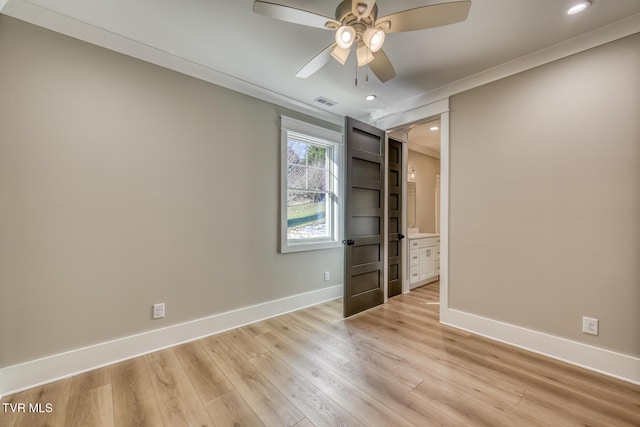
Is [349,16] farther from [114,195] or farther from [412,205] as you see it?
[412,205]

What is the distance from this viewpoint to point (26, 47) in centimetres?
183

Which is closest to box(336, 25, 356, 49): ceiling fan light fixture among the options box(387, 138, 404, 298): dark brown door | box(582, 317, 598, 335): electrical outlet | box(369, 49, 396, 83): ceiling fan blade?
box(369, 49, 396, 83): ceiling fan blade

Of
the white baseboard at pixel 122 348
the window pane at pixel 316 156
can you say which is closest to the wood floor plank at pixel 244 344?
the white baseboard at pixel 122 348

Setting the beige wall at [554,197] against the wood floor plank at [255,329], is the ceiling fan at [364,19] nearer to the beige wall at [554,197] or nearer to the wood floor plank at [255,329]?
the beige wall at [554,197]

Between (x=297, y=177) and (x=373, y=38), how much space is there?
2.08 metres

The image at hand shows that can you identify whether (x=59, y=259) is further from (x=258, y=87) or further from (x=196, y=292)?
(x=258, y=87)

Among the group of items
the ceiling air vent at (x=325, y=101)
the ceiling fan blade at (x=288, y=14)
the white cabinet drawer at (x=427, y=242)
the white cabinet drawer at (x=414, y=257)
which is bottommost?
the white cabinet drawer at (x=414, y=257)

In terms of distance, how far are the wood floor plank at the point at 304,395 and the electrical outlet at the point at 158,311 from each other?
967 millimetres

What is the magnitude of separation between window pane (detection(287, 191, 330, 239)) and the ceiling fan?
1980 mm

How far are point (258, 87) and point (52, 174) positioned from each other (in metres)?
1.99

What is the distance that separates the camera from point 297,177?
3.47m

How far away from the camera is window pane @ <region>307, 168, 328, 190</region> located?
362 centimetres

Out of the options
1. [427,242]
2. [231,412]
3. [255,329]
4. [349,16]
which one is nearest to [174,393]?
[231,412]

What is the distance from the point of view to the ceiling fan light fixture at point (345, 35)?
1.54 metres
